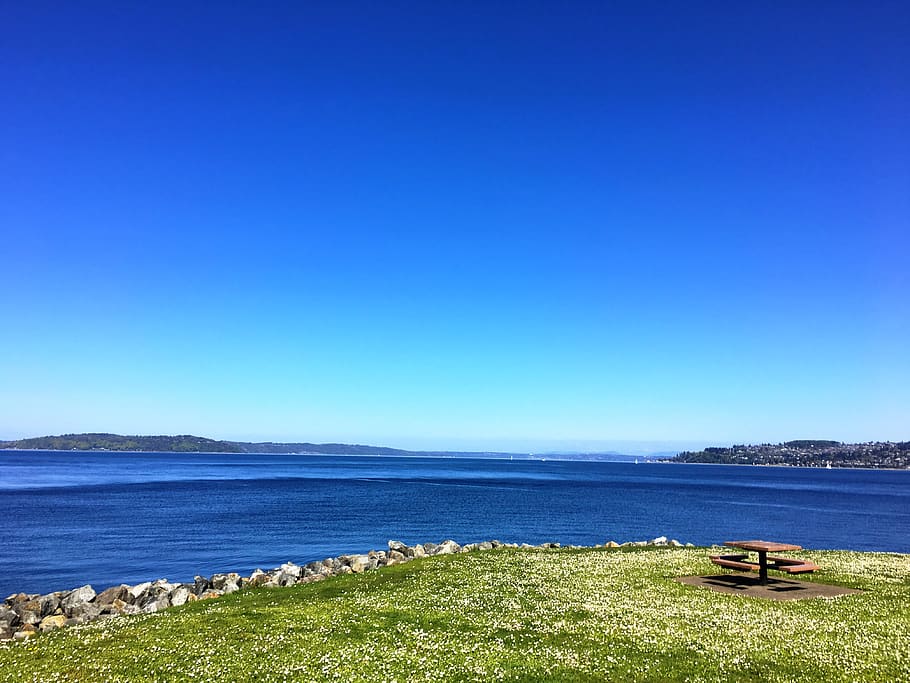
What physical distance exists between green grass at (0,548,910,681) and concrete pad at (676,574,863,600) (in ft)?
3.24

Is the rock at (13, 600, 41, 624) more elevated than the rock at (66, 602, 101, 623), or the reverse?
the rock at (66, 602, 101, 623)

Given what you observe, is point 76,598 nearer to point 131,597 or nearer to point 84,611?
point 131,597

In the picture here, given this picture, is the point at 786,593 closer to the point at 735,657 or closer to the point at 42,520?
the point at 735,657

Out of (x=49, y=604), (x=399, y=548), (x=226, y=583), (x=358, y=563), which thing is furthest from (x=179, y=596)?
(x=399, y=548)

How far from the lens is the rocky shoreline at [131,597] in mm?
24594

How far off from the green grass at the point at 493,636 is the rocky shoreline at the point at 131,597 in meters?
2.10

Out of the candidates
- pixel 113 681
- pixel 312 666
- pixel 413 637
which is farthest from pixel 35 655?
pixel 413 637

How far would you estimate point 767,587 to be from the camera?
2698 centimetres

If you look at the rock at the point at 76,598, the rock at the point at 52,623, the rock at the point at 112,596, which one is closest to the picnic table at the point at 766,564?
the rock at the point at 52,623

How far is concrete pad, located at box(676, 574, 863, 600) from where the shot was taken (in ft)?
82.9

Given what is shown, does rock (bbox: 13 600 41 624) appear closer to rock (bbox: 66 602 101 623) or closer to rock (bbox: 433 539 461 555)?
rock (bbox: 66 602 101 623)

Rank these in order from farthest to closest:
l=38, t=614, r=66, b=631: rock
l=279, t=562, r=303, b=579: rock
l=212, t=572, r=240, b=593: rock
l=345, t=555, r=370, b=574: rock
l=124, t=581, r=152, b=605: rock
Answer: l=345, t=555, r=370, b=574: rock < l=279, t=562, r=303, b=579: rock < l=212, t=572, r=240, b=593: rock < l=124, t=581, r=152, b=605: rock < l=38, t=614, r=66, b=631: rock

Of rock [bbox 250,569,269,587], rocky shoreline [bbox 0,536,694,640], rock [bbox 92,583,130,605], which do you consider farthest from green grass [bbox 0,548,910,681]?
rock [bbox 92,583,130,605]

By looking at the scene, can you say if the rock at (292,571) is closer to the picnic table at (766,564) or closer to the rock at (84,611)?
the rock at (84,611)
